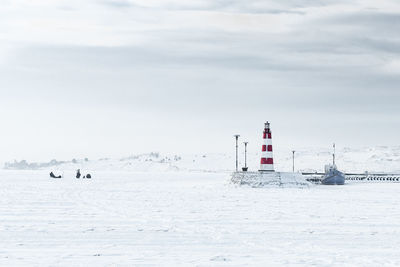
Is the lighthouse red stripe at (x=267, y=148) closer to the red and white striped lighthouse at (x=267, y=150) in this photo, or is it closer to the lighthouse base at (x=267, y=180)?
the red and white striped lighthouse at (x=267, y=150)

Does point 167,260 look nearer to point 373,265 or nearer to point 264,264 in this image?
point 264,264

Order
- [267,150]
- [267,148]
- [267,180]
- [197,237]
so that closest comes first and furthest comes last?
[197,237] < [267,180] < [267,148] < [267,150]

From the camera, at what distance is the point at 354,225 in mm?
22609

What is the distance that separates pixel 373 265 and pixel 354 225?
346 inches

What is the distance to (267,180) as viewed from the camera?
203 ft

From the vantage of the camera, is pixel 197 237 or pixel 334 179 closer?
pixel 197 237

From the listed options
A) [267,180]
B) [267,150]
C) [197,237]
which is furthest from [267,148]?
[197,237]

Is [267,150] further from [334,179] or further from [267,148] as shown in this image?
[334,179]

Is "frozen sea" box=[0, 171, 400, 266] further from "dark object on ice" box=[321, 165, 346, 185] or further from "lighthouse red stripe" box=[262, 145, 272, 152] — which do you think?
"dark object on ice" box=[321, 165, 346, 185]

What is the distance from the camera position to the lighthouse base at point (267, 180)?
61.3m

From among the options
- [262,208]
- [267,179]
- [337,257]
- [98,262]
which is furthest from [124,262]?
[267,179]

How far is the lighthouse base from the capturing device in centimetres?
6125

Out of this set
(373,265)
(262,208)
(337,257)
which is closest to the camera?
(373,265)

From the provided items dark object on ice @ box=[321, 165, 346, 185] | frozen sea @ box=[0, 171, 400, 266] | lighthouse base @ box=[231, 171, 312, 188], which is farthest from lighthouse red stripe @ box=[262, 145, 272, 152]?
frozen sea @ box=[0, 171, 400, 266]
